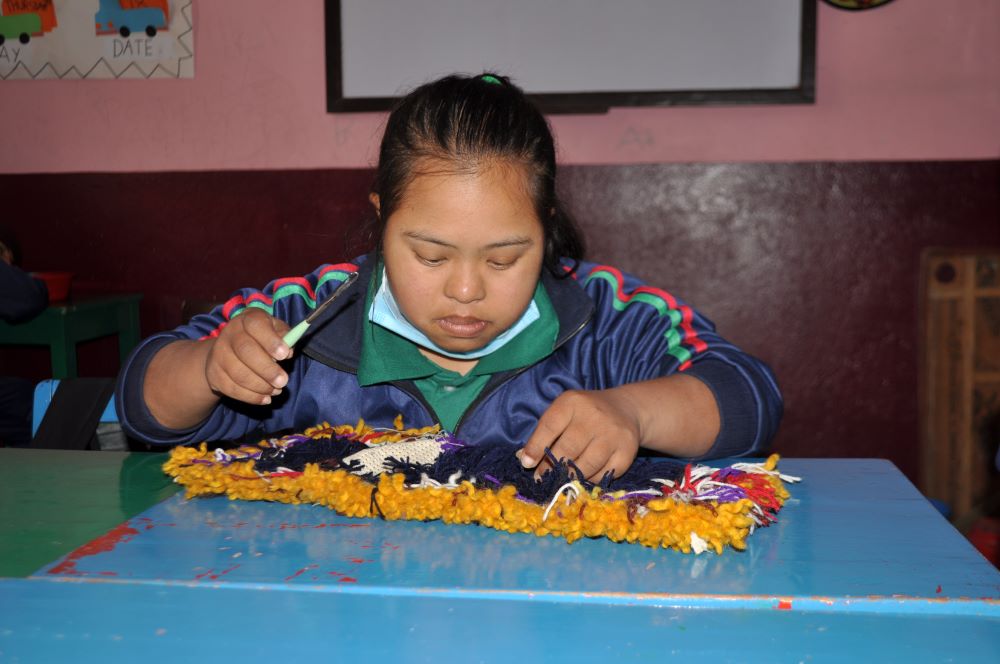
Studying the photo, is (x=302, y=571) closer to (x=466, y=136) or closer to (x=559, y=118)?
(x=466, y=136)

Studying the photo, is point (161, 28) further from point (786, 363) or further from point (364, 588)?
point (364, 588)

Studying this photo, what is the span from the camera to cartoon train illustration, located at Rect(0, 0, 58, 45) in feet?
9.46

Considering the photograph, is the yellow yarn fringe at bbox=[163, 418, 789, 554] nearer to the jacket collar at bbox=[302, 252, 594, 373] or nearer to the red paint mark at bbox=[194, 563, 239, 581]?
the red paint mark at bbox=[194, 563, 239, 581]

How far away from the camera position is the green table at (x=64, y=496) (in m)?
0.73

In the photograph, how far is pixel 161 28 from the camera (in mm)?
2818

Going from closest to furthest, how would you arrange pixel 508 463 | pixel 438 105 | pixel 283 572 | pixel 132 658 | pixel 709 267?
pixel 132 658 → pixel 283 572 → pixel 508 463 → pixel 438 105 → pixel 709 267

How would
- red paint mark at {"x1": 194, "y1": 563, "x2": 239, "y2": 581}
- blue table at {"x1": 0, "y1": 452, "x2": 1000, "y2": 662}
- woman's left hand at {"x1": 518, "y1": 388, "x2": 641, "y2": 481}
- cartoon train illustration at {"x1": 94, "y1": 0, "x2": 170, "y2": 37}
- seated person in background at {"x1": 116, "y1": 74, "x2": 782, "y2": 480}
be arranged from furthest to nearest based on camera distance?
cartoon train illustration at {"x1": 94, "y1": 0, "x2": 170, "y2": 37}
seated person in background at {"x1": 116, "y1": 74, "x2": 782, "y2": 480}
woman's left hand at {"x1": 518, "y1": 388, "x2": 641, "y2": 481}
red paint mark at {"x1": 194, "y1": 563, "x2": 239, "y2": 581}
blue table at {"x1": 0, "y1": 452, "x2": 1000, "y2": 662}

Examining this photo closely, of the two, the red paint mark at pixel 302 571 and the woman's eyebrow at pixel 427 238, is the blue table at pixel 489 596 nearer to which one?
the red paint mark at pixel 302 571

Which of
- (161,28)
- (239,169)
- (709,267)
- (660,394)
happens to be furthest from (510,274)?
(161,28)

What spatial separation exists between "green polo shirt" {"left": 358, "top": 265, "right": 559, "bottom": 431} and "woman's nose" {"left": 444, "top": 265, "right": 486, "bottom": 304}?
0.18m

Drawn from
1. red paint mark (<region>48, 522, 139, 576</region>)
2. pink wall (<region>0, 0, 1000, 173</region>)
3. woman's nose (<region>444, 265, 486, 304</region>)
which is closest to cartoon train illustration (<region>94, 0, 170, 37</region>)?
pink wall (<region>0, 0, 1000, 173</region>)

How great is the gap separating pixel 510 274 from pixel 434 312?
97 millimetres

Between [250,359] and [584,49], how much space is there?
200 cm

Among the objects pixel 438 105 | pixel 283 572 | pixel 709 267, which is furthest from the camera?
pixel 709 267
